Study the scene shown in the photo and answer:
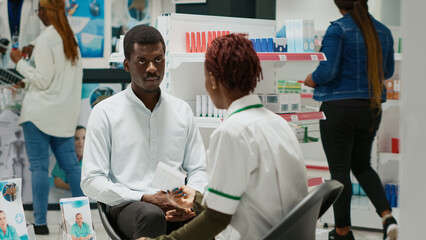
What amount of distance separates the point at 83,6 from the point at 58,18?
1.52ft

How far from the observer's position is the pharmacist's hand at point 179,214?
2.21m

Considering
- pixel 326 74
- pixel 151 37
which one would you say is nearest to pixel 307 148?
pixel 326 74

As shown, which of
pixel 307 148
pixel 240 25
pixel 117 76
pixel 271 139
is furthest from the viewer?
pixel 307 148

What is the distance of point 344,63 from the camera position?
143 inches

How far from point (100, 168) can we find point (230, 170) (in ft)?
2.87

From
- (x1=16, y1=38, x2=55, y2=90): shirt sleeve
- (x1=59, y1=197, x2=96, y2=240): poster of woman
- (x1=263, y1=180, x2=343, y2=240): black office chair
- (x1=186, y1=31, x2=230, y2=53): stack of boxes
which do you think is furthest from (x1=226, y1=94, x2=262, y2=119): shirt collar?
(x1=16, y1=38, x2=55, y2=90): shirt sleeve

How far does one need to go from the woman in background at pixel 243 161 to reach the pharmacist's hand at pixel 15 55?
3216 millimetres

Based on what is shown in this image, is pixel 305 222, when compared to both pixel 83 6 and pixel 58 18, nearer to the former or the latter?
pixel 58 18

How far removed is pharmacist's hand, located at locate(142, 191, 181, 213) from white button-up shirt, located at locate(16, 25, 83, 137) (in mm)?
2362

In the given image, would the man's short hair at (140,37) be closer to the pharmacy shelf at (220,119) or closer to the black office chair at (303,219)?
the pharmacy shelf at (220,119)

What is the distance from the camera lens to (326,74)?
3553 millimetres

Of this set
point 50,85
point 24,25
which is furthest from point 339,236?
point 24,25

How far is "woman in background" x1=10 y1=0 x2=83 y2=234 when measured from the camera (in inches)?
167

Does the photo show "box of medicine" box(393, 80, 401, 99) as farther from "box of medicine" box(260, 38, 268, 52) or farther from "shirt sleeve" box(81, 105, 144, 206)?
"shirt sleeve" box(81, 105, 144, 206)
